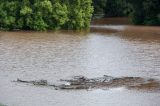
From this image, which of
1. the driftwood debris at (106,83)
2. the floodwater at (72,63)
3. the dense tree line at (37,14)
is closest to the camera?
the floodwater at (72,63)

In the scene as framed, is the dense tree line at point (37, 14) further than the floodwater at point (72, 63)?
Yes

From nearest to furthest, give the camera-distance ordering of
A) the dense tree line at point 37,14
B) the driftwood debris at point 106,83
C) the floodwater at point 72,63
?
the floodwater at point 72,63
the driftwood debris at point 106,83
the dense tree line at point 37,14

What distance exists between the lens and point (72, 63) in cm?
2919

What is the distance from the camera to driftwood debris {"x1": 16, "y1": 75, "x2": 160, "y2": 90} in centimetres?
2214

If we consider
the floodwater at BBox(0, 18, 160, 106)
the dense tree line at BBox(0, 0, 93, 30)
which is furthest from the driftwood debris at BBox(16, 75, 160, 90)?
the dense tree line at BBox(0, 0, 93, 30)

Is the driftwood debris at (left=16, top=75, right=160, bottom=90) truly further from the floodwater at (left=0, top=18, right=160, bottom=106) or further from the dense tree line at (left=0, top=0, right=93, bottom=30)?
the dense tree line at (left=0, top=0, right=93, bottom=30)

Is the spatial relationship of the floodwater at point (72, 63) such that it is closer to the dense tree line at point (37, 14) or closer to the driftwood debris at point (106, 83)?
the driftwood debris at point (106, 83)

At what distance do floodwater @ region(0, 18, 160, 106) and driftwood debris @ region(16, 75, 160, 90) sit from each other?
712 millimetres

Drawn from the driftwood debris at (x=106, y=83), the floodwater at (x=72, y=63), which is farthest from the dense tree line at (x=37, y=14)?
the driftwood debris at (x=106, y=83)

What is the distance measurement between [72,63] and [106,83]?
6.46 metres

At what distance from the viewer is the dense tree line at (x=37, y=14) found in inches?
1923

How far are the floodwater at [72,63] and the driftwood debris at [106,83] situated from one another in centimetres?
71

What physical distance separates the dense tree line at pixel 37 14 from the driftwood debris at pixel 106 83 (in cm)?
2522

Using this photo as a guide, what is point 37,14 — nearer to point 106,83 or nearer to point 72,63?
point 72,63
